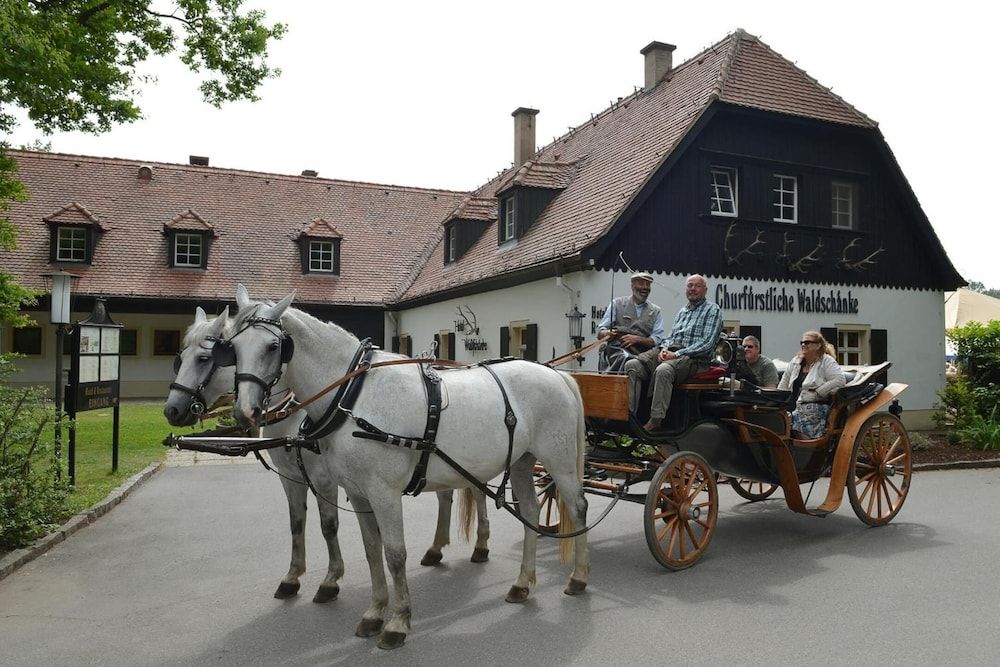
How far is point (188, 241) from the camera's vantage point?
2341 centimetres

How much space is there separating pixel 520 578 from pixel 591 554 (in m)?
1.41

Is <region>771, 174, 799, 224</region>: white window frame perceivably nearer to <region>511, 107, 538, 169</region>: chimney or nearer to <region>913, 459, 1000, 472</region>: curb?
<region>913, 459, 1000, 472</region>: curb

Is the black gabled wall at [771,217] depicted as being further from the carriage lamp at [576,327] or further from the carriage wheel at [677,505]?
the carriage wheel at [677,505]

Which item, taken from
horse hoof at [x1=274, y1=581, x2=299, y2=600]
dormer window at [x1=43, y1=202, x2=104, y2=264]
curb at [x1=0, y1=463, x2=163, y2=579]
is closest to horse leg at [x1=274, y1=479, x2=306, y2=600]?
horse hoof at [x1=274, y1=581, x2=299, y2=600]

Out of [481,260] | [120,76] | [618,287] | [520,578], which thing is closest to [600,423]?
[520,578]

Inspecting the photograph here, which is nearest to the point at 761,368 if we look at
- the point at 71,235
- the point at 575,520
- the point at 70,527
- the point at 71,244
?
the point at 575,520

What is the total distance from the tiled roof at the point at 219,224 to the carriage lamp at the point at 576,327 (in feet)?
37.8

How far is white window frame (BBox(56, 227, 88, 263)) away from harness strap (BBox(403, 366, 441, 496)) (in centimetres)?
2132

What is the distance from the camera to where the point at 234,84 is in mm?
12180

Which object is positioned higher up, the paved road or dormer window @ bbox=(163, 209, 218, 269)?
dormer window @ bbox=(163, 209, 218, 269)

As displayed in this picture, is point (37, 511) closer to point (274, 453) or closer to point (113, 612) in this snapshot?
point (113, 612)

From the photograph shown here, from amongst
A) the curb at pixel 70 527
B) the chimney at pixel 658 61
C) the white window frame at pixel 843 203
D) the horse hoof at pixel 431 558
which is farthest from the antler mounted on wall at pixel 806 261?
the curb at pixel 70 527

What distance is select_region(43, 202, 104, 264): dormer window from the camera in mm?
22312

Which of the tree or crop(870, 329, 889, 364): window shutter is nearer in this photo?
the tree
